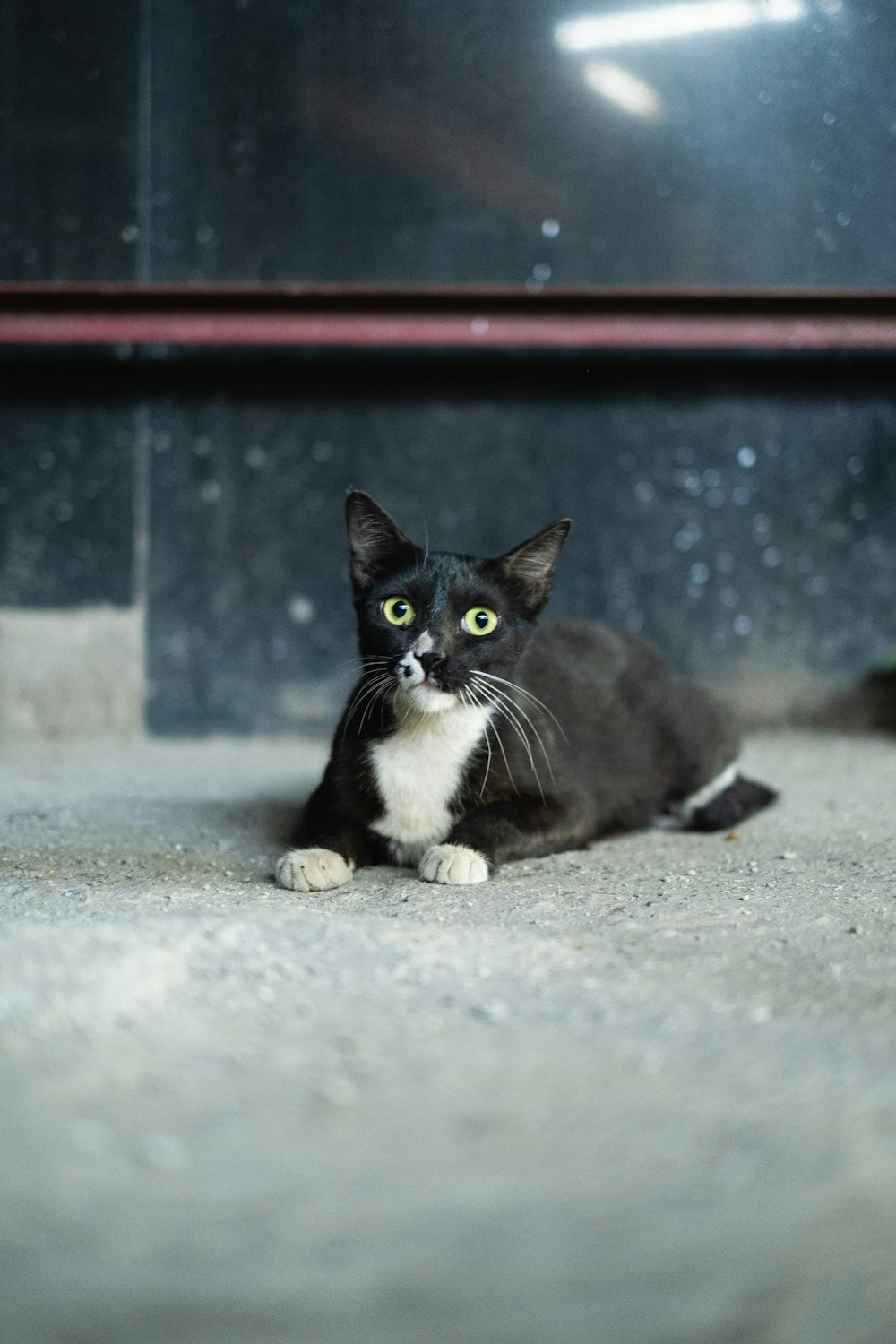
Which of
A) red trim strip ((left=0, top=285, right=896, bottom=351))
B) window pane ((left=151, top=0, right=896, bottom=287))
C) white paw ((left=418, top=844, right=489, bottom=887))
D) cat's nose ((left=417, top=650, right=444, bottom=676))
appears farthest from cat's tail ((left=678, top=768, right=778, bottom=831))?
window pane ((left=151, top=0, right=896, bottom=287))

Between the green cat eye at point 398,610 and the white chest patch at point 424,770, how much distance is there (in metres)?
0.20

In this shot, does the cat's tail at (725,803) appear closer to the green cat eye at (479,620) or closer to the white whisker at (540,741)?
the white whisker at (540,741)

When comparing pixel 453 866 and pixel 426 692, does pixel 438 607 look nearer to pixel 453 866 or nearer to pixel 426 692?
pixel 426 692

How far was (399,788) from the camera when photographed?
238 cm

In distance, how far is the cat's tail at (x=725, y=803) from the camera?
292 cm

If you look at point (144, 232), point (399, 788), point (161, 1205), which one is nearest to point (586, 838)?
point (399, 788)

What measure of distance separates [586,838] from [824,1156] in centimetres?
154

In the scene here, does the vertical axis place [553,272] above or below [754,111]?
below

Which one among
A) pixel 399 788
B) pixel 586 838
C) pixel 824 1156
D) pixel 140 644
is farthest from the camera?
pixel 140 644

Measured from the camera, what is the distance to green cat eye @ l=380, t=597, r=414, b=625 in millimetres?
2318

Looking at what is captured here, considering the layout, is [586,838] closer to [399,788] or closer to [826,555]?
[399,788]

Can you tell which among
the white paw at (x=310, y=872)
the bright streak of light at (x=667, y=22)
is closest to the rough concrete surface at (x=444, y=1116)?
the white paw at (x=310, y=872)

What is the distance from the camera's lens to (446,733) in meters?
2.40

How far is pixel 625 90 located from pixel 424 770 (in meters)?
2.86
